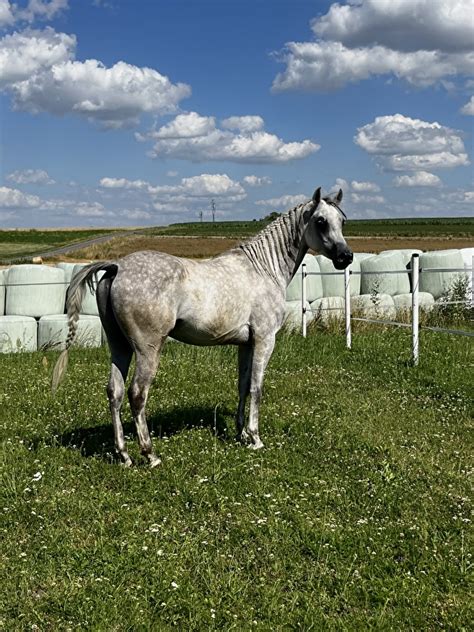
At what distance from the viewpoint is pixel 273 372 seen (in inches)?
383

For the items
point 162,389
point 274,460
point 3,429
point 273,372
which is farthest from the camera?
point 273,372

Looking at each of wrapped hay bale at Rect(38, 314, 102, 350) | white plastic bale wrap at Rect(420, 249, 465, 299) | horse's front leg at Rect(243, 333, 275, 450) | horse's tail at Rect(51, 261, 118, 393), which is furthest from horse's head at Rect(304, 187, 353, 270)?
white plastic bale wrap at Rect(420, 249, 465, 299)

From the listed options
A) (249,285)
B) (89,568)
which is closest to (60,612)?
(89,568)

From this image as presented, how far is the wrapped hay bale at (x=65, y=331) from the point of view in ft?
40.7

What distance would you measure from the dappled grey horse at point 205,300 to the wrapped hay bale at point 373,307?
25.3 ft

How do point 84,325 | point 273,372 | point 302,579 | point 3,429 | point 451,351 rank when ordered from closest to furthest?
point 302,579, point 3,429, point 273,372, point 451,351, point 84,325

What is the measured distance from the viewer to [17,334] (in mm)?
12422

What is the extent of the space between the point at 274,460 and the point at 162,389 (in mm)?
3093

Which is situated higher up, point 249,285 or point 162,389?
point 249,285

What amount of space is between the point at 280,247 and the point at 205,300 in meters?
1.22

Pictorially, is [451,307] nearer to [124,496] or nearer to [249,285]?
[249,285]

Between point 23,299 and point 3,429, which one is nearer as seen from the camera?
point 3,429

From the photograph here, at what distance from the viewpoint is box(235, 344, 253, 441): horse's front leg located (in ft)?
21.5

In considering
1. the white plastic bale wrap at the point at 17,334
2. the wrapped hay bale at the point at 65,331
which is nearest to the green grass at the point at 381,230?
the wrapped hay bale at the point at 65,331
